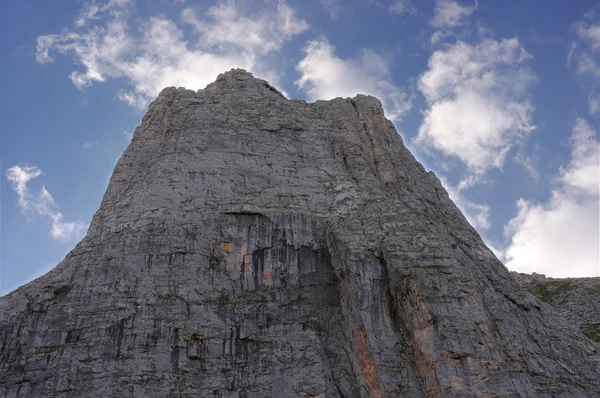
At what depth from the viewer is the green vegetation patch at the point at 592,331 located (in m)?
57.6

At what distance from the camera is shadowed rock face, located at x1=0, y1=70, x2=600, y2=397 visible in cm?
3122

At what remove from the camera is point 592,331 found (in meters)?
59.7

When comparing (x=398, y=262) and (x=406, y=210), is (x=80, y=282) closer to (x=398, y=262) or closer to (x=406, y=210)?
(x=398, y=262)

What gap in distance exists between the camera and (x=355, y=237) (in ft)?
123

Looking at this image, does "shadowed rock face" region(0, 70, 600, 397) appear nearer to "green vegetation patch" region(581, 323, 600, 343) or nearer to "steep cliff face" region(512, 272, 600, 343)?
"green vegetation patch" region(581, 323, 600, 343)

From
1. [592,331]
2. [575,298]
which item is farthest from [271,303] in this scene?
[575,298]

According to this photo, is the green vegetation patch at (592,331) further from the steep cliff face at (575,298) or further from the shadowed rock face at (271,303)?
the shadowed rock face at (271,303)

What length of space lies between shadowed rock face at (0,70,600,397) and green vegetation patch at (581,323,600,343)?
21667 millimetres

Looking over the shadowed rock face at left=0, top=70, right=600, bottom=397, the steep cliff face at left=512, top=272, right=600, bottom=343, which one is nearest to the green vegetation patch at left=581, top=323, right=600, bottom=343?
the steep cliff face at left=512, top=272, right=600, bottom=343

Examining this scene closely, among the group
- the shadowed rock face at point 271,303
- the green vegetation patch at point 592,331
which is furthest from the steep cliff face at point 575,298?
the shadowed rock face at point 271,303

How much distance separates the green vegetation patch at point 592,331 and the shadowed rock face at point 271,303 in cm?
2167

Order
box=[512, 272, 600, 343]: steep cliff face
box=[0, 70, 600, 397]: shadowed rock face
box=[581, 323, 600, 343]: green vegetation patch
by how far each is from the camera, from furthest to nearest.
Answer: box=[512, 272, 600, 343]: steep cliff face → box=[581, 323, 600, 343]: green vegetation patch → box=[0, 70, 600, 397]: shadowed rock face

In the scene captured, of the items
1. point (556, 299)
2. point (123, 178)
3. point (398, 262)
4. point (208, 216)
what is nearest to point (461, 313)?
point (398, 262)

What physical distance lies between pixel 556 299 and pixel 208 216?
5050 cm
